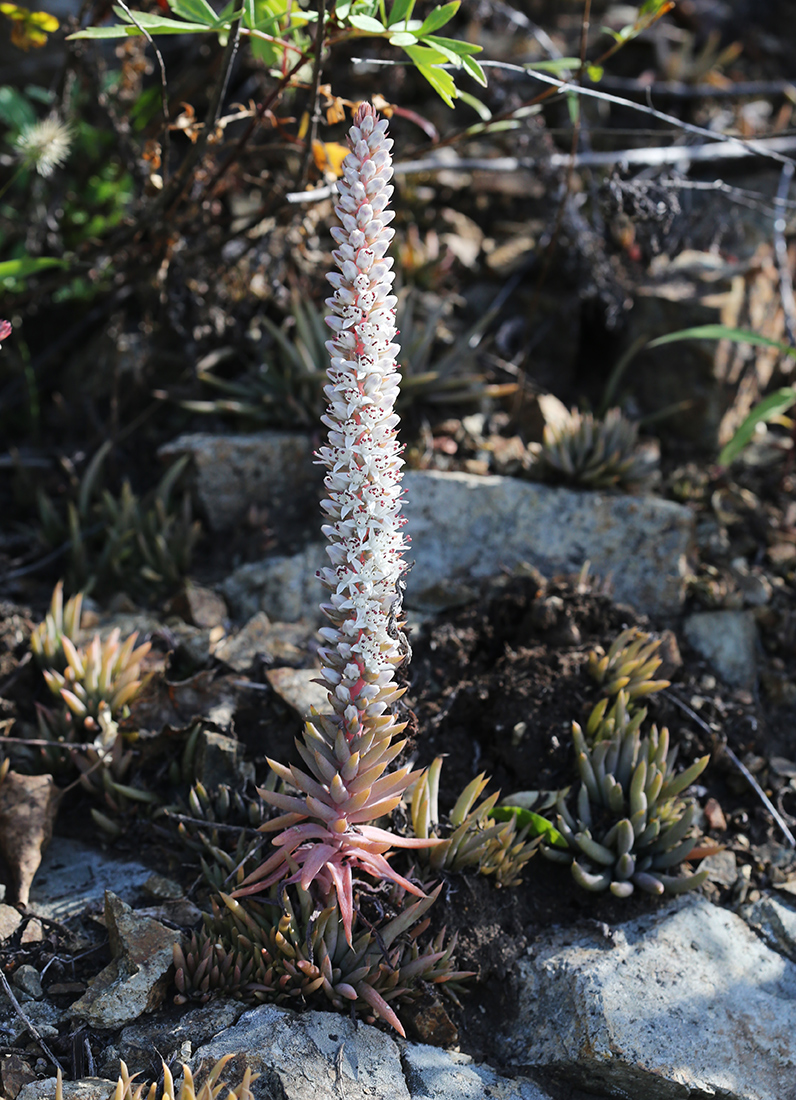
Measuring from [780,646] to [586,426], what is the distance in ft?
4.77

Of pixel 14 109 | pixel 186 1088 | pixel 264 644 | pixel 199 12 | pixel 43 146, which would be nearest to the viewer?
pixel 186 1088

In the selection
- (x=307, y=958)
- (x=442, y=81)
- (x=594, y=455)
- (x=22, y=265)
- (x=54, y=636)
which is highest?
(x=442, y=81)

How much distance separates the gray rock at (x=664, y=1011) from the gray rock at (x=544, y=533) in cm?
168

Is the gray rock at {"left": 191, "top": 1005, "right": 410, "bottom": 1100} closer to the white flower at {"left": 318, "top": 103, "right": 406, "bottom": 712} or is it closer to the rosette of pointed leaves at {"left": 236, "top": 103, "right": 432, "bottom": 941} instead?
the rosette of pointed leaves at {"left": 236, "top": 103, "right": 432, "bottom": 941}

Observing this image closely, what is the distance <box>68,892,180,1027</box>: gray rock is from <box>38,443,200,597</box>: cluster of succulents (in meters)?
1.88

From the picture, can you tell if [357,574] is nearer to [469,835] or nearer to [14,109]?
[469,835]

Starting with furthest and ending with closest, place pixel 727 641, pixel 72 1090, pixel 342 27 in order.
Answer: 1. pixel 727 641
2. pixel 342 27
3. pixel 72 1090

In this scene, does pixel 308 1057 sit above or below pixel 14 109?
below

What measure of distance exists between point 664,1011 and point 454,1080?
75cm

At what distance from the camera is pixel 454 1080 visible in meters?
2.70

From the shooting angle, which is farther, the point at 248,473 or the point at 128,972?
the point at 248,473

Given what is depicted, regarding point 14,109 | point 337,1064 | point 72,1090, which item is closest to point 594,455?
point 337,1064

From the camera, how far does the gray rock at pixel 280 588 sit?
4.32m

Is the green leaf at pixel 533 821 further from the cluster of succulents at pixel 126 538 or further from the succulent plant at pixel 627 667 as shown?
the cluster of succulents at pixel 126 538
